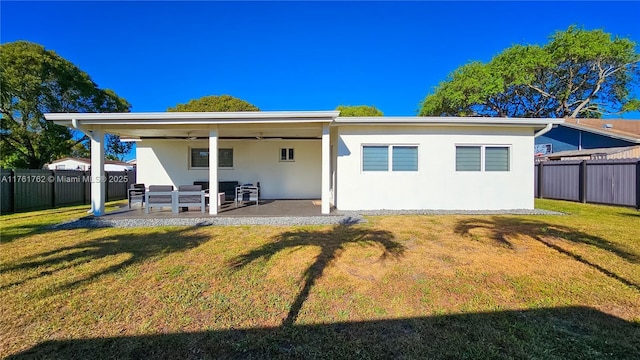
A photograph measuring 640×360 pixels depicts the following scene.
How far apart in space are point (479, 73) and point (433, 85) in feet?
15.9

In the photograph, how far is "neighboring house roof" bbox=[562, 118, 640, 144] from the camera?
53.9 ft

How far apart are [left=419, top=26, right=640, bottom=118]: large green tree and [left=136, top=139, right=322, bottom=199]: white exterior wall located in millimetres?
18593

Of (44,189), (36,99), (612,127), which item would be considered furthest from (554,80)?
(36,99)

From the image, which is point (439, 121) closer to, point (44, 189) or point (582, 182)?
point (582, 182)

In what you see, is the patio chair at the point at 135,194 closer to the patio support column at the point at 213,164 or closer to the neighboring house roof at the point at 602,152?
the patio support column at the point at 213,164

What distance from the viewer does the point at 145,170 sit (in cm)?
1245

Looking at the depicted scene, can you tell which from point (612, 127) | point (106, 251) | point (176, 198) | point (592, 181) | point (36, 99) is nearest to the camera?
point (106, 251)

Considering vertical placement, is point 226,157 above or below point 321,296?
above

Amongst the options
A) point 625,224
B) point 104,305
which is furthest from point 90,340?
point 625,224

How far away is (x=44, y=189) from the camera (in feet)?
35.2

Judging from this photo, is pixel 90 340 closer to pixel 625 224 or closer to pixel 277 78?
pixel 625 224

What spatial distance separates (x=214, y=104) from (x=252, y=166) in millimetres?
18414

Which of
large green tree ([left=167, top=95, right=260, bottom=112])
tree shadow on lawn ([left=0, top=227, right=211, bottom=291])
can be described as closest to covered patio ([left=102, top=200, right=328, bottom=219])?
tree shadow on lawn ([left=0, top=227, right=211, bottom=291])

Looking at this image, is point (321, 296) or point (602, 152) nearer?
point (321, 296)
